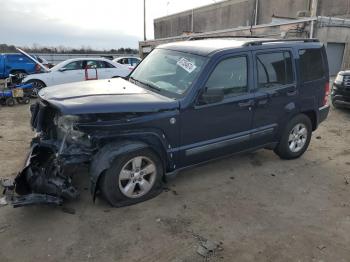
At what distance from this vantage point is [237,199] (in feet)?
14.4

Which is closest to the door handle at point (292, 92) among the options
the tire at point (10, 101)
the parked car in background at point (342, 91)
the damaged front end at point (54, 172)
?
the damaged front end at point (54, 172)

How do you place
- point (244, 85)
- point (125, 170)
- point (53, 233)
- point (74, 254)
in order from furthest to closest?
1. point (244, 85)
2. point (125, 170)
3. point (53, 233)
4. point (74, 254)

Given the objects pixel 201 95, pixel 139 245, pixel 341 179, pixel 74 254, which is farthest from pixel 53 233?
pixel 341 179

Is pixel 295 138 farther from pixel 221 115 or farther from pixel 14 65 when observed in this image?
pixel 14 65

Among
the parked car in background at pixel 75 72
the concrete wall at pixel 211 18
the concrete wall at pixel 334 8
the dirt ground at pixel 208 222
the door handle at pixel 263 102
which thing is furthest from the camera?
the concrete wall at pixel 211 18

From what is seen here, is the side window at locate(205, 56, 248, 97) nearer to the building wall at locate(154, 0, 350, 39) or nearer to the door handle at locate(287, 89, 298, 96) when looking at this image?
the door handle at locate(287, 89, 298, 96)

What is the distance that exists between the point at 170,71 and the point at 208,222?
2.06m

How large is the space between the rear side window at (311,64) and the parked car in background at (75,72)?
30.5 feet

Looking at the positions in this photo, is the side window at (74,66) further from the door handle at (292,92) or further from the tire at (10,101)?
the door handle at (292,92)

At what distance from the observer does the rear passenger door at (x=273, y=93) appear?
4918mm

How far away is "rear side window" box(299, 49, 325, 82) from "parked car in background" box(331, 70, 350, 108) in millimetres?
3771

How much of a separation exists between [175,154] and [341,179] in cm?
264

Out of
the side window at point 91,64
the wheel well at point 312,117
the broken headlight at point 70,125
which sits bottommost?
the wheel well at point 312,117

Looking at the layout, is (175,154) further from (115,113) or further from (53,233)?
(53,233)
